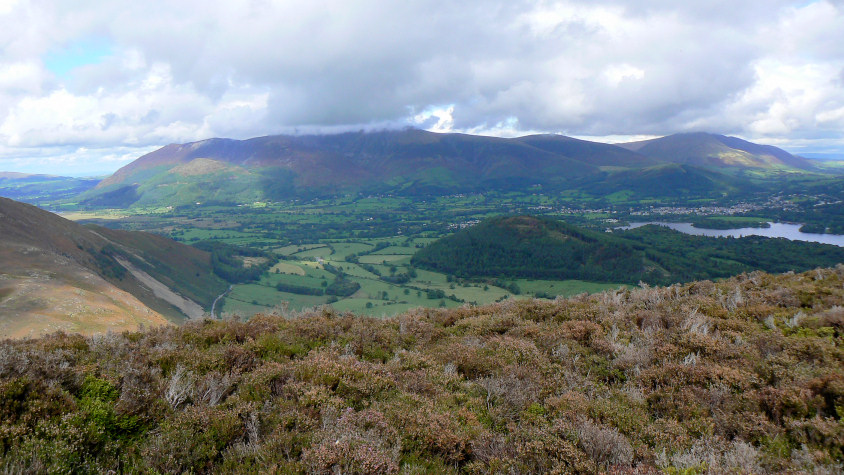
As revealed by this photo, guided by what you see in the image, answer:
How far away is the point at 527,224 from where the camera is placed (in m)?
116

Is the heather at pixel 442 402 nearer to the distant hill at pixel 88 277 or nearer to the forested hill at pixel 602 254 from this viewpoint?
the distant hill at pixel 88 277

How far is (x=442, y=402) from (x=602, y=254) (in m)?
99.1

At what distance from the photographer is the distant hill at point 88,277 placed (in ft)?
94.3

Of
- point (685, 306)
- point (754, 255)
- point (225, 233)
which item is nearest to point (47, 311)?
point (685, 306)

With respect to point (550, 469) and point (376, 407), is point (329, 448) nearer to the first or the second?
point (376, 407)

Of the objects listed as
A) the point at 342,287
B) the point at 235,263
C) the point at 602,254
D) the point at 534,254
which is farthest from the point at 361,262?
the point at 602,254

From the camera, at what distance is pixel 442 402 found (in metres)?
7.43

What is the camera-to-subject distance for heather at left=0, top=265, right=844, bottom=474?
533 centimetres

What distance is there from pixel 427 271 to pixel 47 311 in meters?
80.3

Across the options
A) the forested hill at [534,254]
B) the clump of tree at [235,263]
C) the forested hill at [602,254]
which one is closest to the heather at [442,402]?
the forested hill at [602,254]

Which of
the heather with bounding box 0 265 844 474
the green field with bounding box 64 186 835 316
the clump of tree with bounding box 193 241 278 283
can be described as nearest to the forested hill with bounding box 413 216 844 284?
the green field with bounding box 64 186 835 316

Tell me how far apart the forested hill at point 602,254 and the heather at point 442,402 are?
257ft

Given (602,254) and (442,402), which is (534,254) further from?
(442,402)

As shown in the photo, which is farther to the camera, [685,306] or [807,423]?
[685,306]
